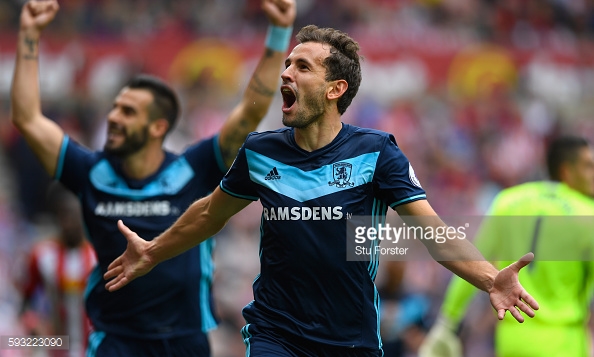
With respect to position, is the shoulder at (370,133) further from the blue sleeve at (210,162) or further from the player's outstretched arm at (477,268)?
the blue sleeve at (210,162)

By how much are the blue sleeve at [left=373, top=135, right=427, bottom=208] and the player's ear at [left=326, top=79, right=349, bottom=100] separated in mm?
404

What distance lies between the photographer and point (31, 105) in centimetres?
712

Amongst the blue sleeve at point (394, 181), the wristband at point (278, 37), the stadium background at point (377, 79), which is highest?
the stadium background at point (377, 79)

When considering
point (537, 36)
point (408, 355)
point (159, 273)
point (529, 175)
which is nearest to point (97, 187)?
point (159, 273)

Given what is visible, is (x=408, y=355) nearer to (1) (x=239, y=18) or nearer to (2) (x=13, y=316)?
(2) (x=13, y=316)

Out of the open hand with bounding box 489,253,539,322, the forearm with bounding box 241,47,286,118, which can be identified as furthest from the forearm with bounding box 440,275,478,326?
the open hand with bounding box 489,253,539,322

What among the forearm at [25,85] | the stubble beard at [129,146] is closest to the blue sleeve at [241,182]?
the stubble beard at [129,146]

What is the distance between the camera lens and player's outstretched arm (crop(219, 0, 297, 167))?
7.00 meters

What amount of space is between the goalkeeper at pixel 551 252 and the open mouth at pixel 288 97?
298 centimetres

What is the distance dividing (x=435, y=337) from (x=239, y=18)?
11458mm

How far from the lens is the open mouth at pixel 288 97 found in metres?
5.26

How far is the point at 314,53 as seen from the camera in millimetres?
5312

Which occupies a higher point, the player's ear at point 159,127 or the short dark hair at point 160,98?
the short dark hair at point 160,98

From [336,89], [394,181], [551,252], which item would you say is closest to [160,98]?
[336,89]
